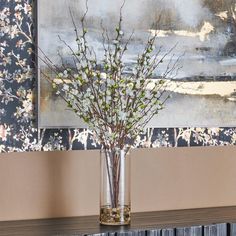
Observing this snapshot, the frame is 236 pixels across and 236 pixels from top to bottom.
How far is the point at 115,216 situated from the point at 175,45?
0.89 meters

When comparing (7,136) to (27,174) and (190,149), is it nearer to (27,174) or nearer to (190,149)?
(27,174)

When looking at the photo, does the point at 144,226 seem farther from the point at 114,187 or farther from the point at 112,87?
the point at 112,87

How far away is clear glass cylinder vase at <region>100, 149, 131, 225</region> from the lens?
302 cm

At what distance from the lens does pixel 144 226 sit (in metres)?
2.97

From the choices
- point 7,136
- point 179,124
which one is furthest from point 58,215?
point 179,124

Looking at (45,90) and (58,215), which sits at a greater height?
(45,90)

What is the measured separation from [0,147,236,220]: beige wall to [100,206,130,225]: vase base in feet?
0.75

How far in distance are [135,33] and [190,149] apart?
632mm

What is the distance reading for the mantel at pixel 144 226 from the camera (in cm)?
287

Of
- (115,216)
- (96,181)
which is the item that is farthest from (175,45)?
(115,216)

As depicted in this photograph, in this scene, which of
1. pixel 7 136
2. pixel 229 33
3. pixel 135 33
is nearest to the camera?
pixel 7 136

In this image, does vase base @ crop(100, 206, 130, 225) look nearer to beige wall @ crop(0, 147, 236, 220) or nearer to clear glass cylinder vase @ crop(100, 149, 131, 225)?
clear glass cylinder vase @ crop(100, 149, 131, 225)

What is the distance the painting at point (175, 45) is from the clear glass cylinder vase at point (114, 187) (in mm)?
273

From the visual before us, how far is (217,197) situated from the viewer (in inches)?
139
